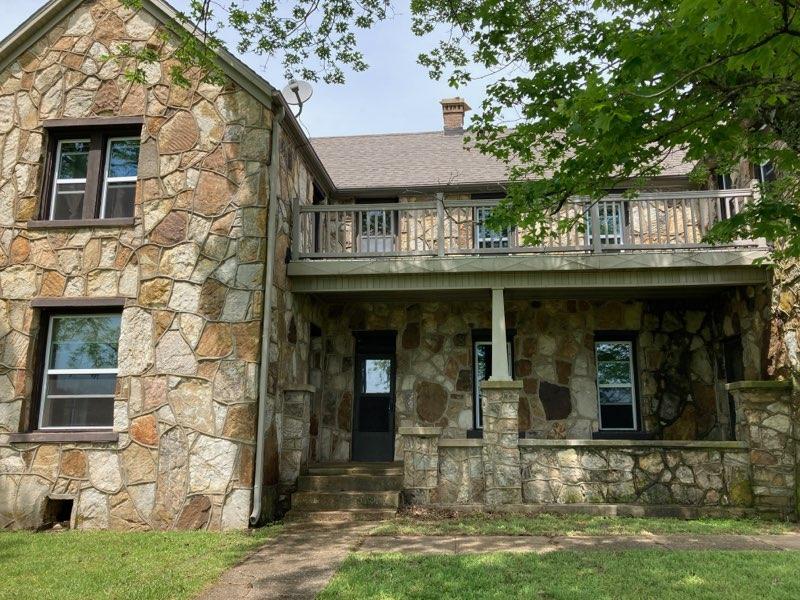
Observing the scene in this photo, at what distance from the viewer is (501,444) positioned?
28.4ft

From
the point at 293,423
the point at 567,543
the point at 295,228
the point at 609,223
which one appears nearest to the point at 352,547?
the point at 567,543

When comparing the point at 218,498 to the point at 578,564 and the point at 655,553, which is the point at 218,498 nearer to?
the point at 578,564

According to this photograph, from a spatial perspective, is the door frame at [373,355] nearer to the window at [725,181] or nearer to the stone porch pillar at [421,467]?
the stone porch pillar at [421,467]

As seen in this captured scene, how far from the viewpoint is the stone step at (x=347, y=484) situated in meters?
8.91

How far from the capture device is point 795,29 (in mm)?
3715

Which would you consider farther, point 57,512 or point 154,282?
point 154,282

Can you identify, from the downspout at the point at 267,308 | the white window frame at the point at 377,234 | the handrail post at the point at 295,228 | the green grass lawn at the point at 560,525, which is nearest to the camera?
the green grass lawn at the point at 560,525

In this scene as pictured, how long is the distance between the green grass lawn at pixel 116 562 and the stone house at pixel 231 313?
67 cm

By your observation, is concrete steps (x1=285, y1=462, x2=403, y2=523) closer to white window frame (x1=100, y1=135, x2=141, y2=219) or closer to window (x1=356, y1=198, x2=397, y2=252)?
window (x1=356, y1=198, x2=397, y2=252)

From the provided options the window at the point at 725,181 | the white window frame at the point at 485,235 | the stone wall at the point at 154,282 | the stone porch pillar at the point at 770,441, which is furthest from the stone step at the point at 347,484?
the window at the point at 725,181

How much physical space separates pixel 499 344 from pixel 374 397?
10.1ft

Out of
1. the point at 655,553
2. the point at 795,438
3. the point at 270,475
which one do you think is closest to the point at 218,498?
the point at 270,475

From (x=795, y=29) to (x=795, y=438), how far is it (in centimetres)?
617

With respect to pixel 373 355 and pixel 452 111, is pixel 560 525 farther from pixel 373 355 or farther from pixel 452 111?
pixel 452 111
